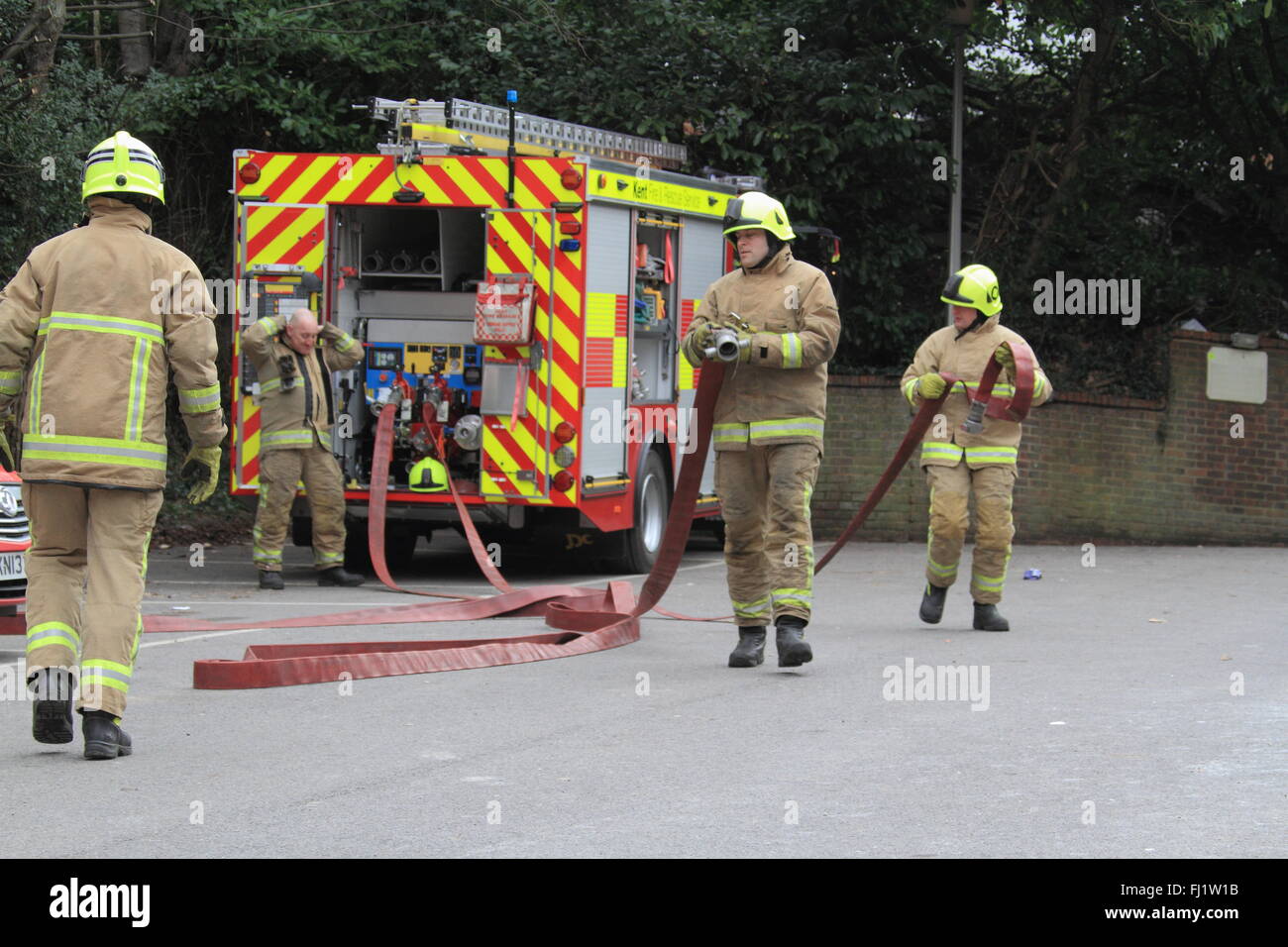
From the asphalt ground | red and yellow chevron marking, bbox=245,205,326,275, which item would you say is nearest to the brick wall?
red and yellow chevron marking, bbox=245,205,326,275

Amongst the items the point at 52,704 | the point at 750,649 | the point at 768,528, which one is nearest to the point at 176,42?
the point at 768,528

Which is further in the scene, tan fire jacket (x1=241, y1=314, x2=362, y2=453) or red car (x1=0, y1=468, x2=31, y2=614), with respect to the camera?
tan fire jacket (x1=241, y1=314, x2=362, y2=453)

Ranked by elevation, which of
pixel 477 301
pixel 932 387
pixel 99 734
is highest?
pixel 477 301

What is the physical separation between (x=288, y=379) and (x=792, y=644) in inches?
196

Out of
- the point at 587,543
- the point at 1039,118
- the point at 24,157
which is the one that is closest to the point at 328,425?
the point at 587,543

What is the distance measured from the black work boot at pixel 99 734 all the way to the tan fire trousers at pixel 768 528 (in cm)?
306

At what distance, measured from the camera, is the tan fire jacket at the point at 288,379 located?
1170 centimetres

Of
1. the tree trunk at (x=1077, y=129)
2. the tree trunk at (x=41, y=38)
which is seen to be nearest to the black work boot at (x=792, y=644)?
the tree trunk at (x=41, y=38)

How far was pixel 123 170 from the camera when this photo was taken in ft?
20.1

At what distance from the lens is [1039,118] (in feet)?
58.1

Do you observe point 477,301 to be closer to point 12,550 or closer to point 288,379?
point 288,379

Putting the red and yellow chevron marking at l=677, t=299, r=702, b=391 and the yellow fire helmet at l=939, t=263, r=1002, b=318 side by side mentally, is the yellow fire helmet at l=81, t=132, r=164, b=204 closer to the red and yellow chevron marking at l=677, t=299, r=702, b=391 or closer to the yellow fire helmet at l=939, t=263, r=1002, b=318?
the yellow fire helmet at l=939, t=263, r=1002, b=318

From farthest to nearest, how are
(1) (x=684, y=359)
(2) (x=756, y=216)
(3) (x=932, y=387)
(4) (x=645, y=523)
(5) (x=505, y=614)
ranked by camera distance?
(1) (x=684, y=359) < (4) (x=645, y=523) < (5) (x=505, y=614) < (3) (x=932, y=387) < (2) (x=756, y=216)

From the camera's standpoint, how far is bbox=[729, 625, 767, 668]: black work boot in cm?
825
